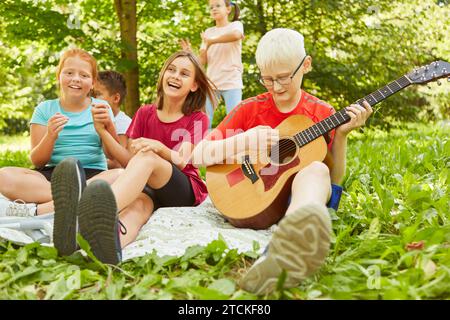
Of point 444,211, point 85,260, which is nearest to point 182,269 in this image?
point 85,260

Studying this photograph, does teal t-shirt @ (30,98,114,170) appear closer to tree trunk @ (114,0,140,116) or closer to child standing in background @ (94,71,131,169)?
child standing in background @ (94,71,131,169)

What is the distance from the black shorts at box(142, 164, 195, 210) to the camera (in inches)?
106

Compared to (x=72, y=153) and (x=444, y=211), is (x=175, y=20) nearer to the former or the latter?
(x=72, y=153)

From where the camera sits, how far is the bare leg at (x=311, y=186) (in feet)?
6.25

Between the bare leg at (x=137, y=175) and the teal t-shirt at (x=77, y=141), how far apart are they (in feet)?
2.24

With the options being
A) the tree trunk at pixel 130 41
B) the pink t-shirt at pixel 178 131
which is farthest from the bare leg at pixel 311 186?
the tree trunk at pixel 130 41

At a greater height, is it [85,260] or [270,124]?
[270,124]

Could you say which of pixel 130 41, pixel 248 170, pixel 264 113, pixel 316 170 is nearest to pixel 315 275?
pixel 316 170

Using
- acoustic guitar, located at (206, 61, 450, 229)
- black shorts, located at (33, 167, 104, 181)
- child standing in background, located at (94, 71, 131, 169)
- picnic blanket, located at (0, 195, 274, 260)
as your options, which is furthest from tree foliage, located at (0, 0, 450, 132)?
acoustic guitar, located at (206, 61, 450, 229)

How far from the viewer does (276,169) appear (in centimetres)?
239

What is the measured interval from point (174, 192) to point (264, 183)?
572mm

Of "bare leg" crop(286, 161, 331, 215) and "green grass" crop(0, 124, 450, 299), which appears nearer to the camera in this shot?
"green grass" crop(0, 124, 450, 299)

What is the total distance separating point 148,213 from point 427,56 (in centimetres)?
688

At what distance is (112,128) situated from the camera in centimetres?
300
